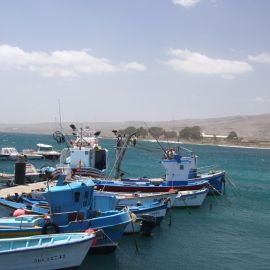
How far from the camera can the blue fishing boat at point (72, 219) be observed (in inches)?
857

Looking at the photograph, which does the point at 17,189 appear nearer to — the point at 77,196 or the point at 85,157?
the point at 85,157

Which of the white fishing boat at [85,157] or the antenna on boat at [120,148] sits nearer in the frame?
the white fishing boat at [85,157]

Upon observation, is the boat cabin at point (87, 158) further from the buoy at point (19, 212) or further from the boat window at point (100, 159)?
the buoy at point (19, 212)

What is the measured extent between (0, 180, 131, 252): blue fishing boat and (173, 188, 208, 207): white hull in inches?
533

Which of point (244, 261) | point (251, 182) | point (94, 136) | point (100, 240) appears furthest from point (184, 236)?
point (251, 182)

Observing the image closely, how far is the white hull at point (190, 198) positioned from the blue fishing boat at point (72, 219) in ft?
44.4

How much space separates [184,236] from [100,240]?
7.72 m

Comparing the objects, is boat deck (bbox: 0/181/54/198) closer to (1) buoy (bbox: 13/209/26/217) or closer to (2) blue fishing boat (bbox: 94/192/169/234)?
(1) buoy (bbox: 13/209/26/217)

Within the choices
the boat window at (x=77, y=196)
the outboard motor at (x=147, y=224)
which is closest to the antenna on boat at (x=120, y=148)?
the outboard motor at (x=147, y=224)

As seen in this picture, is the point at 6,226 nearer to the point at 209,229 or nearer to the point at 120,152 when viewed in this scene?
the point at 209,229

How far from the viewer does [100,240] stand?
924 inches

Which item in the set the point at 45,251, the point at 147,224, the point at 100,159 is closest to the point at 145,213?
the point at 147,224

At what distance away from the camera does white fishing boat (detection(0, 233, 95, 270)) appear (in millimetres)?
18562

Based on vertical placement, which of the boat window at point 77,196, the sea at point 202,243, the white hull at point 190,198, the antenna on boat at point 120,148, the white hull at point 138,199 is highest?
the antenna on boat at point 120,148
